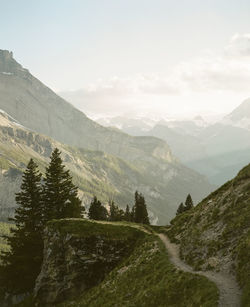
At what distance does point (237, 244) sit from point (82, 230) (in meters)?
23.3

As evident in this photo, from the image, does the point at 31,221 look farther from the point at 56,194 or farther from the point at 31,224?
the point at 56,194

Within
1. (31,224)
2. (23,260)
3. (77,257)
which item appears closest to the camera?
(77,257)

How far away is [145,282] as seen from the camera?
27969 mm

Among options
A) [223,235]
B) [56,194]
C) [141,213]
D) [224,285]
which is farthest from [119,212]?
[224,285]

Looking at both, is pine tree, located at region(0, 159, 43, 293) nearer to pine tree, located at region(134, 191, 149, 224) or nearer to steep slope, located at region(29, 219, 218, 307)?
steep slope, located at region(29, 219, 218, 307)

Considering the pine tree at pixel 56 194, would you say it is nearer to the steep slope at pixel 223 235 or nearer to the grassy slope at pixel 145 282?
the grassy slope at pixel 145 282

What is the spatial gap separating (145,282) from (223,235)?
29.2ft

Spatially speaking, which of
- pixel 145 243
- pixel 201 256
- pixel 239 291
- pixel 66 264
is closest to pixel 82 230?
pixel 66 264

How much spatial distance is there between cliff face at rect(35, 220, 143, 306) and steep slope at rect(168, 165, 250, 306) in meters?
8.25

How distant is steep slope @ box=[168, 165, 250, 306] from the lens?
2314 centimetres

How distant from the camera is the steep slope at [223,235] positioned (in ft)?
75.9

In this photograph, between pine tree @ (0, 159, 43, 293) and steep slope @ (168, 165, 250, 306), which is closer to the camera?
steep slope @ (168, 165, 250, 306)

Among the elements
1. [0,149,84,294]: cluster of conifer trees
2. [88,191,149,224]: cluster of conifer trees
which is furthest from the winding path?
[88,191,149,224]: cluster of conifer trees

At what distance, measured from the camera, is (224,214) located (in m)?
32.9
